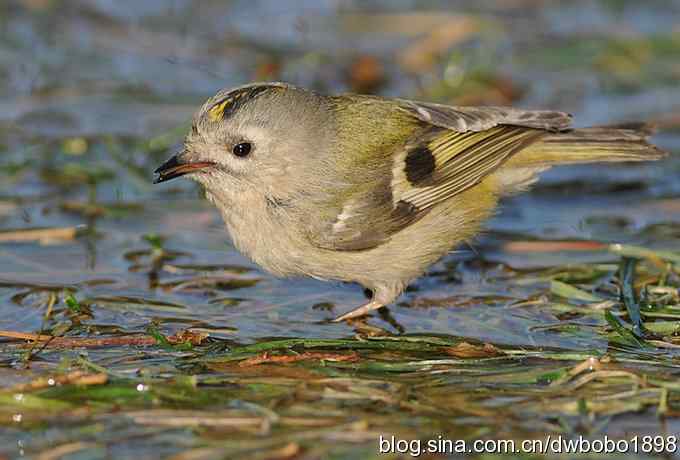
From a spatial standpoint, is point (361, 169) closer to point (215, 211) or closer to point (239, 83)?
point (215, 211)

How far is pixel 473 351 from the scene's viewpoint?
4.37 meters

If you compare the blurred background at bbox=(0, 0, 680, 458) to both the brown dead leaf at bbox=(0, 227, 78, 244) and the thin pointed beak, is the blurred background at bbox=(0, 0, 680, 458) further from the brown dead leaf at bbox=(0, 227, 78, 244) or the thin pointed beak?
the thin pointed beak

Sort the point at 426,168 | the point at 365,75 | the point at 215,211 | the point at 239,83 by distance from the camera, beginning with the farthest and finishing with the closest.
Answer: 1. the point at 365,75
2. the point at 239,83
3. the point at 215,211
4. the point at 426,168

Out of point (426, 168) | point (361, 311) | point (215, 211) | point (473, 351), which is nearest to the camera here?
point (473, 351)

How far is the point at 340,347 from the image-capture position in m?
4.42

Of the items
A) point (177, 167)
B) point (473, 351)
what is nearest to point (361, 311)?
point (473, 351)

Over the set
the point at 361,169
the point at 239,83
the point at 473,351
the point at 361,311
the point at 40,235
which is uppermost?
the point at 239,83

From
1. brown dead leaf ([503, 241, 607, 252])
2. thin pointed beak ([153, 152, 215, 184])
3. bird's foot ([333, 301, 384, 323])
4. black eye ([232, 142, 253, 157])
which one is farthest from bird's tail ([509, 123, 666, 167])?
thin pointed beak ([153, 152, 215, 184])

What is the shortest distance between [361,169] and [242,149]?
546 millimetres

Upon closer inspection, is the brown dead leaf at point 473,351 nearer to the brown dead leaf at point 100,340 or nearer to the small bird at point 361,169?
the small bird at point 361,169

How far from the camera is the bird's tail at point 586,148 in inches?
216

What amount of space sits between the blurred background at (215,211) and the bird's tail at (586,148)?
0.44 m

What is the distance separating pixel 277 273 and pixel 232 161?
0.50 meters

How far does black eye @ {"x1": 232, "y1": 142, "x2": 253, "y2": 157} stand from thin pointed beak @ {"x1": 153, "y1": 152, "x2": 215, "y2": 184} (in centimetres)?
11
